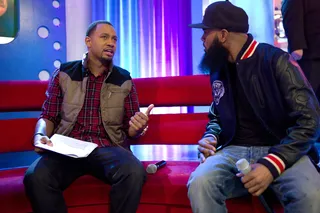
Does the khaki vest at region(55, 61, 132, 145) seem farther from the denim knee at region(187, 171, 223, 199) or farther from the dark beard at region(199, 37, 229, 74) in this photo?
the denim knee at region(187, 171, 223, 199)

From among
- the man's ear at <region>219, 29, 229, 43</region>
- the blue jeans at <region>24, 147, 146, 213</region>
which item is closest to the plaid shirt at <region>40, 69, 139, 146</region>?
the blue jeans at <region>24, 147, 146, 213</region>

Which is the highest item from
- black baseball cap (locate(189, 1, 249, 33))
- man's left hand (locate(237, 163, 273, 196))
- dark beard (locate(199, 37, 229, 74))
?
black baseball cap (locate(189, 1, 249, 33))

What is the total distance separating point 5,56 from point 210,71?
1.55 meters

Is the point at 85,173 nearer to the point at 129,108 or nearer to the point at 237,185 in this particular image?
the point at 129,108

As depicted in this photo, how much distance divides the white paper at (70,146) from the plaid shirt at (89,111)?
15 centimetres

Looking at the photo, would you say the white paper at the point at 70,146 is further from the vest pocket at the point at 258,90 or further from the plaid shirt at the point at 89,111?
the vest pocket at the point at 258,90

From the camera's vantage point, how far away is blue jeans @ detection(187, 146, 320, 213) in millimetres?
1160

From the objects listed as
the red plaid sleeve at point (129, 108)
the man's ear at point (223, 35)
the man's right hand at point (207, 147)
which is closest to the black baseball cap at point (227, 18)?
the man's ear at point (223, 35)

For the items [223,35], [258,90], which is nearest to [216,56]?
[223,35]

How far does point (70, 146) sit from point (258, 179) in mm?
884

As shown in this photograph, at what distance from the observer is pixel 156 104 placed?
2209 mm

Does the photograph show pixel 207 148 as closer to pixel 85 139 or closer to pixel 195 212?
pixel 195 212

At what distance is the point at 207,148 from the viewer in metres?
1.52

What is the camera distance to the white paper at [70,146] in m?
1.52
